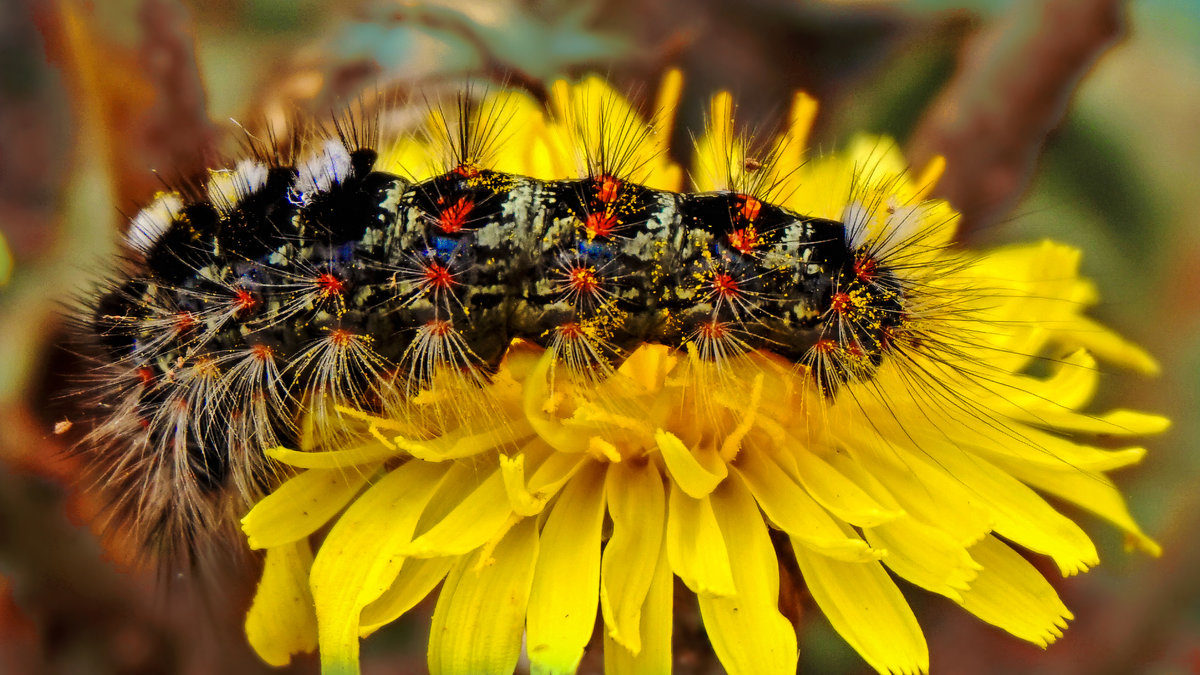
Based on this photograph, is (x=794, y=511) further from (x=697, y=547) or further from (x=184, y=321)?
(x=184, y=321)

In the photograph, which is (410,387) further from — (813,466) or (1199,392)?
(1199,392)

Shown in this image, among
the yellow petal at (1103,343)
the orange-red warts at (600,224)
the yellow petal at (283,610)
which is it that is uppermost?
the orange-red warts at (600,224)

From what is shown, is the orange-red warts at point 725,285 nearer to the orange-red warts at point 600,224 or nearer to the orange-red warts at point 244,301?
the orange-red warts at point 600,224

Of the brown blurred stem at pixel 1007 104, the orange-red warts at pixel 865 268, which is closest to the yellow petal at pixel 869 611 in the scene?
the orange-red warts at pixel 865 268

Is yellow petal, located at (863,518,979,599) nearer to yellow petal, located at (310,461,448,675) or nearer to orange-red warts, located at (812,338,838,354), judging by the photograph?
orange-red warts, located at (812,338,838,354)

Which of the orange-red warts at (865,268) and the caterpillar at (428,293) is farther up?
the orange-red warts at (865,268)

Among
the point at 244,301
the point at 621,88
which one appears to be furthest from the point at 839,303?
the point at 621,88

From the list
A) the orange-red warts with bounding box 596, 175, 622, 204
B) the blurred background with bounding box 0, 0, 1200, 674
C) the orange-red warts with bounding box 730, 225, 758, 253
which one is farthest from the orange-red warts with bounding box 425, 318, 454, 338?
the blurred background with bounding box 0, 0, 1200, 674
